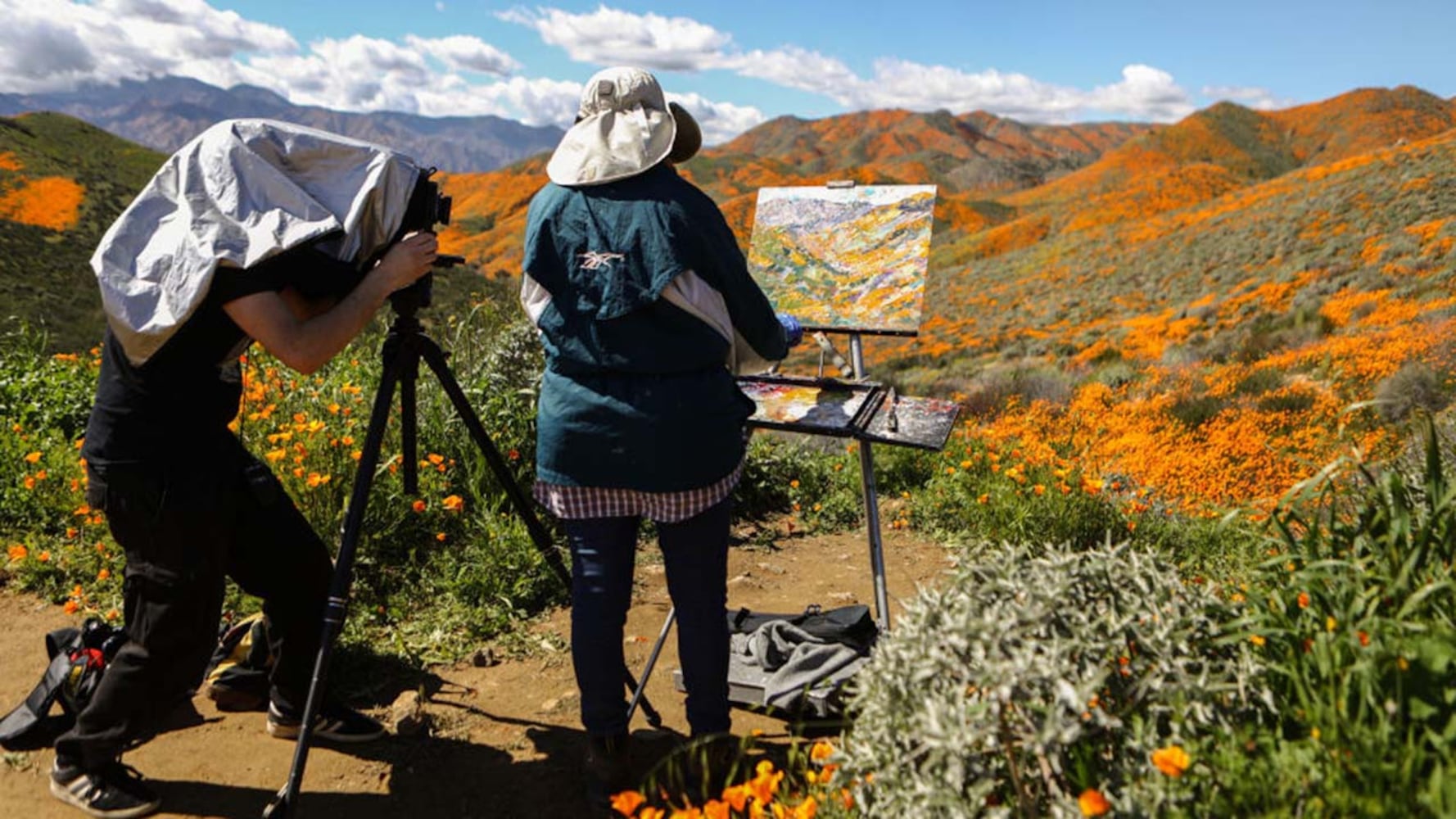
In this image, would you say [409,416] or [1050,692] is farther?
[409,416]

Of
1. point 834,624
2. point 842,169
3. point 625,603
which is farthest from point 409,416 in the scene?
point 842,169

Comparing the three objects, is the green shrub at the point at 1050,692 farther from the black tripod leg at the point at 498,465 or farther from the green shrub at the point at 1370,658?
the black tripod leg at the point at 498,465

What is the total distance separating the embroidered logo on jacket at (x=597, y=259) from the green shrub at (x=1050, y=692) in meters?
1.09

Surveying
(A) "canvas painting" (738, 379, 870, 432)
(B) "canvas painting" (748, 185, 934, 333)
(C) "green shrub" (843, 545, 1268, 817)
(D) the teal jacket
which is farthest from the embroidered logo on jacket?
(B) "canvas painting" (748, 185, 934, 333)

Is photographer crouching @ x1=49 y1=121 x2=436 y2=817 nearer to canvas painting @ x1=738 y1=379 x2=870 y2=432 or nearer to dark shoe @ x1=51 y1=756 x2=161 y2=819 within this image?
dark shoe @ x1=51 y1=756 x2=161 y2=819

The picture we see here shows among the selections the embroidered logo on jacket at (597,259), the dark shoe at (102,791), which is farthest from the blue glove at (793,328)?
the dark shoe at (102,791)

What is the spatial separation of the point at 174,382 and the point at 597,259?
1.13m

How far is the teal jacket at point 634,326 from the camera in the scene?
88.5 inches

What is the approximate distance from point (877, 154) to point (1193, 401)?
129 metres

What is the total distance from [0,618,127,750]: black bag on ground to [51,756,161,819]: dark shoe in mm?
279

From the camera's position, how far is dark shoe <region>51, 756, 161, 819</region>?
2.59m

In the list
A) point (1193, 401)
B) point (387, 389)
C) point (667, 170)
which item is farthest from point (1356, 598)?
point (1193, 401)

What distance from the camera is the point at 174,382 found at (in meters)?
2.31

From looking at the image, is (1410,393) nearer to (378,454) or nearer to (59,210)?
(378,454)
